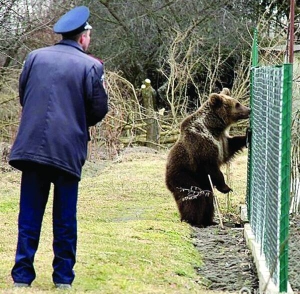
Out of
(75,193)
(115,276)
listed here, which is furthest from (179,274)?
(75,193)

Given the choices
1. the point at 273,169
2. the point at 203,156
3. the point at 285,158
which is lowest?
the point at 203,156

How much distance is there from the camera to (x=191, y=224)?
467 inches

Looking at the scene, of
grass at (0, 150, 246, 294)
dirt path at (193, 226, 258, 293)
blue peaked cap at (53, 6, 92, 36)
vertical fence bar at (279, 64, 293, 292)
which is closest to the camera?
vertical fence bar at (279, 64, 293, 292)

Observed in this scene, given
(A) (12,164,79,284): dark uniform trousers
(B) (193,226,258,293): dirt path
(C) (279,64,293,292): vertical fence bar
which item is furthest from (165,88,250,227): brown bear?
(C) (279,64,293,292): vertical fence bar

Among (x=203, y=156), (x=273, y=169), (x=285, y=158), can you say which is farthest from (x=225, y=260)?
(x=285, y=158)

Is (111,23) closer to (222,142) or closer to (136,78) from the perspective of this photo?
(136,78)

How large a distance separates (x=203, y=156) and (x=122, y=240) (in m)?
2.35

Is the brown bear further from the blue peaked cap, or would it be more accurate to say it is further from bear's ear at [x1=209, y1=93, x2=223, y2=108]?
the blue peaked cap

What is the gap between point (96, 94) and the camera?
21.4ft

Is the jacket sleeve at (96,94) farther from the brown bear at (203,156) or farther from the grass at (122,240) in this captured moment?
the brown bear at (203,156)

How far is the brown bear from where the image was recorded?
1162 cm

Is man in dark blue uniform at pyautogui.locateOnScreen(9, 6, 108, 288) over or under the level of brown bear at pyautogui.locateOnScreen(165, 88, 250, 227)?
over

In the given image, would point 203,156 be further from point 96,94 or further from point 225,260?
point 96,94

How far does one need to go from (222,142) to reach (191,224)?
1.27m
